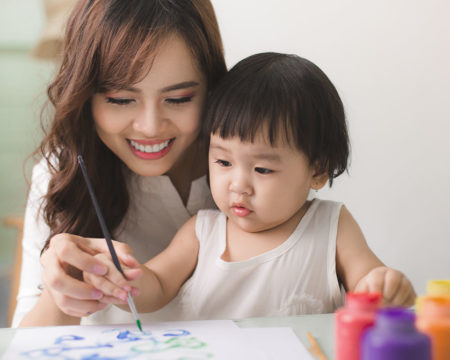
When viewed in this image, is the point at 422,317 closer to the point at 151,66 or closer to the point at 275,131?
the point at 275,131

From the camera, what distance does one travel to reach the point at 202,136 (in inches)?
50.6

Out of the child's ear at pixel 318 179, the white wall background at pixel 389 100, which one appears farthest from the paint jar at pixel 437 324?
the white wall background at pixel 389 100

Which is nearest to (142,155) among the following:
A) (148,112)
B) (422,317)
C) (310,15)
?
(148,112)

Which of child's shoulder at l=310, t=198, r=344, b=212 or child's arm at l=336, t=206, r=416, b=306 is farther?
child's shoulder at l=310, t=198, r=344, b=212

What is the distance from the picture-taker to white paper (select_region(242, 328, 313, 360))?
78 cm

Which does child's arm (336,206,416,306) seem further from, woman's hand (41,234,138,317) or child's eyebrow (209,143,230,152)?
woman's hand (41,234,138,317)

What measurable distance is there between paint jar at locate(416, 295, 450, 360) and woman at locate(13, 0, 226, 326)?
1.66ft

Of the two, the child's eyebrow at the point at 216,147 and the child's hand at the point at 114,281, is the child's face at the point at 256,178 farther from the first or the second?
the child's hand at the point at 114,281

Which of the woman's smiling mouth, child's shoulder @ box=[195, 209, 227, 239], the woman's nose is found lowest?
child's shoulder @ box=[195, 209, 227, 239]

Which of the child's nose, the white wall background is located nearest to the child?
the child's nose

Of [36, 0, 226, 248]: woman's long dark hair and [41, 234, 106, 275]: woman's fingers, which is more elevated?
[36, 0, 226, 248]: woman's long dark hair

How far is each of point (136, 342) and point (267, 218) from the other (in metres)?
0.38

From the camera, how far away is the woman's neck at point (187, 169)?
4.67 feet

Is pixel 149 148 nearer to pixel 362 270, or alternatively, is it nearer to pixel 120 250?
pixel 120 250
